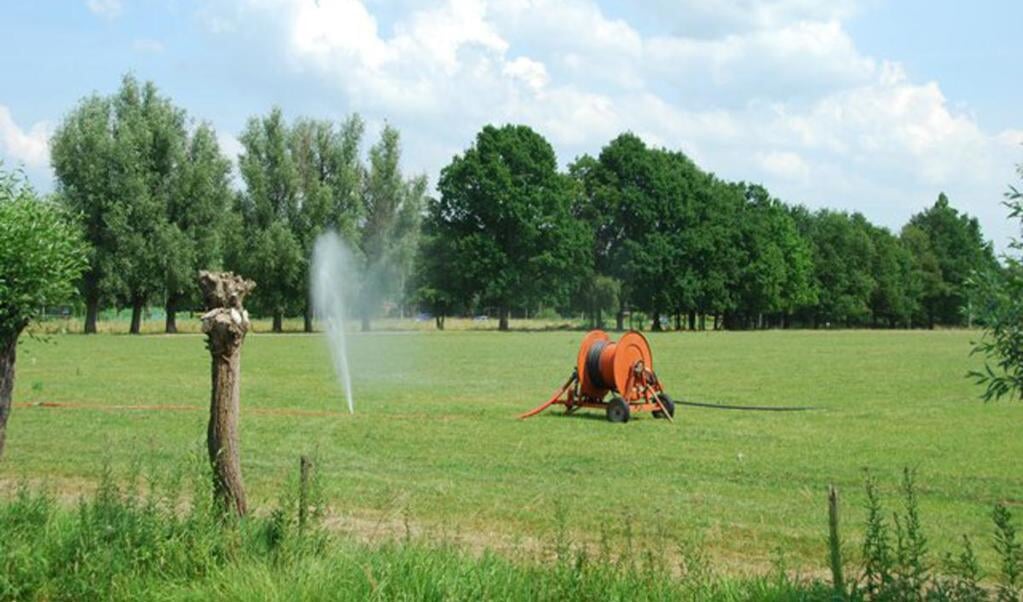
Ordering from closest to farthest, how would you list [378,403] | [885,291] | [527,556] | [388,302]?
1. [527,556]
2. [378,403]
3. [388,302]
4. [885,291]

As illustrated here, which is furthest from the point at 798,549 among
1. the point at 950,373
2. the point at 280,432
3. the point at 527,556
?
the point at 950,373

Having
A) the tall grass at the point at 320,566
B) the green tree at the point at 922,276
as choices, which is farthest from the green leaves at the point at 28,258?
the green tree at the point at 922,276

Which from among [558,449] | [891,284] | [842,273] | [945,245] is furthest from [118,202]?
[945,245]

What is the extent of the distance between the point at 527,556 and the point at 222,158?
6488 cm

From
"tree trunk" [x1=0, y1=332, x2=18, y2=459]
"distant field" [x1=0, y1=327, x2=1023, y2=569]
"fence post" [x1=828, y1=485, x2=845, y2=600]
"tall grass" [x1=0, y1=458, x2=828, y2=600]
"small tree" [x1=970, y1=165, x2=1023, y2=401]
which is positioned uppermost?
"small tree" [x1=970, y1=165, x2=1023, y2=401]

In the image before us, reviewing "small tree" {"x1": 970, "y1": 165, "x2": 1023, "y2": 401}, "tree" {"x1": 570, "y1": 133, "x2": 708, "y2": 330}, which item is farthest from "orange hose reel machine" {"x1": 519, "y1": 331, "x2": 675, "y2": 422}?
"tree" {"x1": 570, "y1": 133, "x2": 708, "y2": 330}

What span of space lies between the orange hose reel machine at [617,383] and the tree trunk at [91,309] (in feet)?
164

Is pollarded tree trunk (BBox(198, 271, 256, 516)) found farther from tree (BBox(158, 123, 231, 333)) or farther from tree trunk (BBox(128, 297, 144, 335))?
tree trunk (BBox(128, 297, 144, 335))

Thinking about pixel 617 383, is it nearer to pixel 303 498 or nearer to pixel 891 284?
pixel 303 498

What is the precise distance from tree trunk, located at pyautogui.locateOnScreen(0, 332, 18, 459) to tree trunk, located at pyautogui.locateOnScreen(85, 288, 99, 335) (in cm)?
5614

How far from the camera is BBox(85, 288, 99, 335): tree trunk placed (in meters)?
64.1

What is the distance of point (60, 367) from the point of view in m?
33.3

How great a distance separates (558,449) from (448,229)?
6954 cm

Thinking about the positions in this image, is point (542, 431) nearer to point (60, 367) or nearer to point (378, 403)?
point (378, 403)
